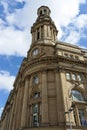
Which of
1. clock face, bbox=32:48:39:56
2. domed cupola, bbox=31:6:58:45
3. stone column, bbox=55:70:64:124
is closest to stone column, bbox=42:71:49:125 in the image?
stone column, bbox=55:70:64:124

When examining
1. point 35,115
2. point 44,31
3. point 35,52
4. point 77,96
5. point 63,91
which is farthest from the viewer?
point 44,31

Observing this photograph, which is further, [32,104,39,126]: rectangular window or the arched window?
the arched window

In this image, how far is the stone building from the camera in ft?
104

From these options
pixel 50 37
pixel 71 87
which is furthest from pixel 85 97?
pixel 50 37

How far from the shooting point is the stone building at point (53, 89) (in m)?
31.6

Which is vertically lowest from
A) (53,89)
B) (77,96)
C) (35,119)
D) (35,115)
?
(35,119)

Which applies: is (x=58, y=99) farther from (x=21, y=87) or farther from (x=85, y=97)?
(x=21, y=87)

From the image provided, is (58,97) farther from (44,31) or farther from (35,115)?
(44,31)

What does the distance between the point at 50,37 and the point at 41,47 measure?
5.74m

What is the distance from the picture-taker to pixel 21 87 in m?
42.3

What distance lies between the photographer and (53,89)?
36.0 metres

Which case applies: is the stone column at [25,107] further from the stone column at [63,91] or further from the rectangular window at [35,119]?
the stone column at [63,91]

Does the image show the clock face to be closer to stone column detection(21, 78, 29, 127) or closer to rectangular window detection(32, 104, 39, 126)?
stone column detection(21, 78, 29, 127)

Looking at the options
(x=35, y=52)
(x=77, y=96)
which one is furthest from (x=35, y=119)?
(x=35, y=52)
